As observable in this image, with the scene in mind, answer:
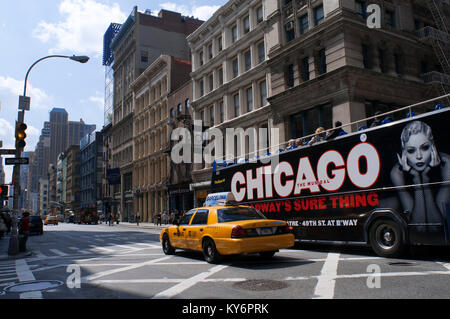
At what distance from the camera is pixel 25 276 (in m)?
9.17

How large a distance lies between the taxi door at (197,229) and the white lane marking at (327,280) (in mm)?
3527

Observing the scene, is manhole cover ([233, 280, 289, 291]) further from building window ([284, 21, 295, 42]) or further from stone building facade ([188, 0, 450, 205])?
building window ([284, 21, 295, 42])

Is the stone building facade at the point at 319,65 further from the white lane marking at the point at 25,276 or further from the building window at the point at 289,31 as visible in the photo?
the white lane marking at the point at 25,276

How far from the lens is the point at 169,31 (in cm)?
6100

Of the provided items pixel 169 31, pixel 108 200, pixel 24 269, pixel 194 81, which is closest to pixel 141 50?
pixel 169 31

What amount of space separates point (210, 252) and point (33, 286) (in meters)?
4.35

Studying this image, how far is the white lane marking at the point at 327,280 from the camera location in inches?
233

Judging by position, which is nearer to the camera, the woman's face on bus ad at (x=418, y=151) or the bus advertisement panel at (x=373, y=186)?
the bus advertisement panel at (x=373, y=186)

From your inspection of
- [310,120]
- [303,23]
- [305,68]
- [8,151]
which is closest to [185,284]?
[8,151]

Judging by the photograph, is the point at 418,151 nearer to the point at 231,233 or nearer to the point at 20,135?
the point at 231,233

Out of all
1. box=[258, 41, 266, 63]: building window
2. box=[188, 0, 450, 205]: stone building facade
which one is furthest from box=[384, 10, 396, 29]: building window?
box=[258, 41, 266, 63]: building window

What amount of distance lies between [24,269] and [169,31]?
185 ft

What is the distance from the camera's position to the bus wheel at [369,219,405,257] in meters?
9.28

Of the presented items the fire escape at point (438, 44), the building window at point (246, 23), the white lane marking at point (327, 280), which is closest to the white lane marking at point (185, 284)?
the white lane marking at point (327, 280)
